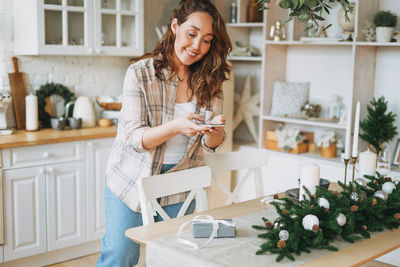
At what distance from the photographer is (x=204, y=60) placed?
2.40m

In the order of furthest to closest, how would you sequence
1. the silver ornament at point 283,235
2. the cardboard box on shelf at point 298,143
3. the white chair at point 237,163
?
the cardboard box on shelf at point 298,143, the white chair at point 237,163, the silver ornament at point 283,235

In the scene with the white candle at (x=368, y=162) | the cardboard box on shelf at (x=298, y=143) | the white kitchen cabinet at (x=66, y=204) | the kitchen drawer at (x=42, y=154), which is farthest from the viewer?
the cardboard box on shelf at (x=298, y=143)

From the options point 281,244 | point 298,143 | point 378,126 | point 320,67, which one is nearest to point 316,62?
point 320,67

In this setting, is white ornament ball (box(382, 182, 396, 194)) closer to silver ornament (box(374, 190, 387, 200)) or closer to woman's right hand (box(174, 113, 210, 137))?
silver ornament (box(374, 190, 387, 200))

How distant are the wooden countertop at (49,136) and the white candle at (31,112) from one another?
5 centimetres

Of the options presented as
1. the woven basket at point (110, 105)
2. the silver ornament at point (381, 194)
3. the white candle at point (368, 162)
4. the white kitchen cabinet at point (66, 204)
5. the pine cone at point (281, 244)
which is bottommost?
the white kitchen cabinet at point (66, 204)

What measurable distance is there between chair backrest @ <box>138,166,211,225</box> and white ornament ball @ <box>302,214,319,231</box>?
2.10ft

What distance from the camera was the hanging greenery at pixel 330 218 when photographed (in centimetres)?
177

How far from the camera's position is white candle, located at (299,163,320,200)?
83.4 inches

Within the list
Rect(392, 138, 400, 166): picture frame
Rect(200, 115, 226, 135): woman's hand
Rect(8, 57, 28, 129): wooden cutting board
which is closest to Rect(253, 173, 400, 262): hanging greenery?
Rect(200, 115, 226, 135): woman's hand

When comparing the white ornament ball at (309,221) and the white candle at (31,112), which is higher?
the white candle at (31,112)

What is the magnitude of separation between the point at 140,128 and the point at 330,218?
0.85 meters

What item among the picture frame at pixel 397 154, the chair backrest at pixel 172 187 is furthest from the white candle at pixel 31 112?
the picture frame at pixel 397 154

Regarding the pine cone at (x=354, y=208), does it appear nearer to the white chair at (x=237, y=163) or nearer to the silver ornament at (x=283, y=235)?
the silver ornament at (x=283, y=235)
